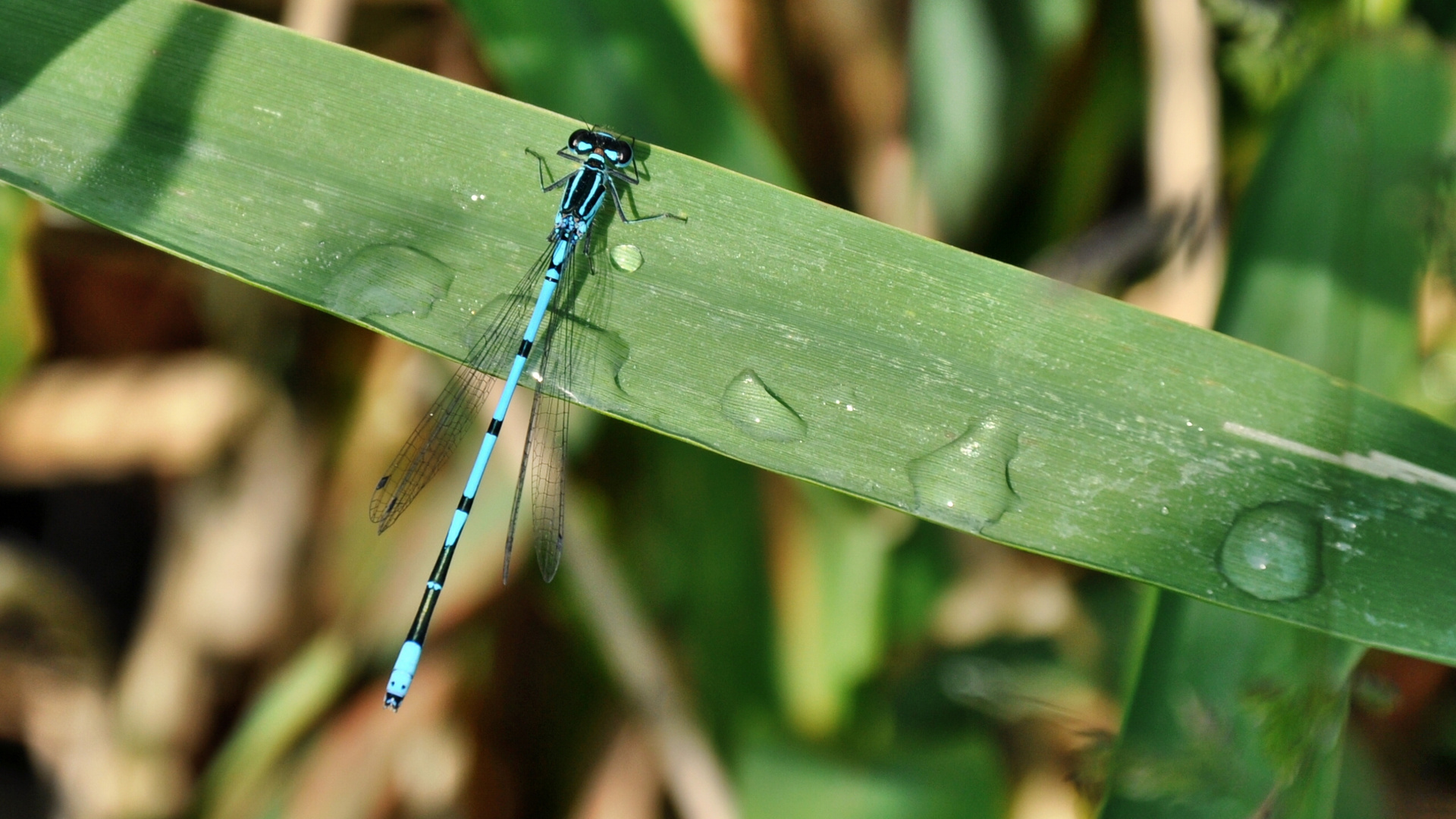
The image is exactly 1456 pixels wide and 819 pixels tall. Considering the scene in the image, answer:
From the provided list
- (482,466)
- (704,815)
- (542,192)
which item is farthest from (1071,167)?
(704,815)

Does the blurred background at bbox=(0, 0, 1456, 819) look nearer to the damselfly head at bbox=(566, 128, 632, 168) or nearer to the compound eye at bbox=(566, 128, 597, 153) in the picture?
the damselfly head at bbox=(566, 128, 632, 168)

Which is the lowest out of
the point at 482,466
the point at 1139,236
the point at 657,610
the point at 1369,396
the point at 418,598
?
the point at 418,598

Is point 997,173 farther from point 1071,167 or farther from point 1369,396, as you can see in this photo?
point 1369,396

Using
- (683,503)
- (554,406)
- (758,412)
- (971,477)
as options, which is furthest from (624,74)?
(971,477)

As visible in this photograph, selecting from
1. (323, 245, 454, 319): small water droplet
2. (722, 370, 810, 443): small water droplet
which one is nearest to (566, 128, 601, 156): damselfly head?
(323, 245, 454, 319): small water droplet

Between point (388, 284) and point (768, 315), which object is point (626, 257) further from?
point (388, 284)

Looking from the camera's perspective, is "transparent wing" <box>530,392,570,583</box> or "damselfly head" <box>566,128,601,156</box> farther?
"transparent wing" <box>530,392,570,583</box>

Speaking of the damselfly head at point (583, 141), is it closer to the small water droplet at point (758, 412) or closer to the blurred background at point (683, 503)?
the blurred background at point (683, 503)
